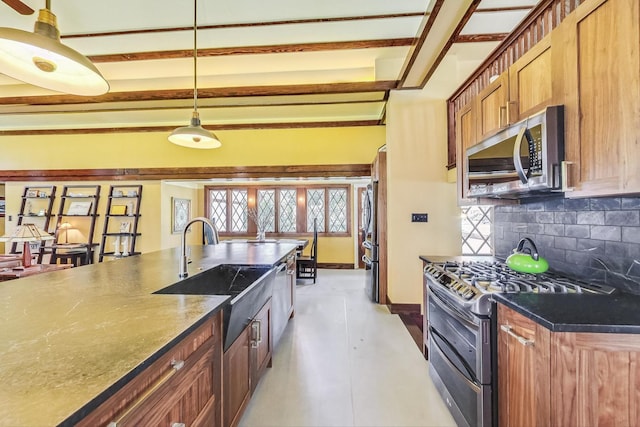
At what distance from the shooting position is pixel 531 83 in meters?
1.52

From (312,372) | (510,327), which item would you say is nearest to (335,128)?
(312,372)

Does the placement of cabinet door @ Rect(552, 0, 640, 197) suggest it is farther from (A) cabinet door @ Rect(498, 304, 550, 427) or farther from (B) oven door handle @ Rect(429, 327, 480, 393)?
(B) oven door handle @ Rect(429, 327, 480, 393)

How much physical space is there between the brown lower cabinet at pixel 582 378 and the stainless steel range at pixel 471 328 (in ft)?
0.76

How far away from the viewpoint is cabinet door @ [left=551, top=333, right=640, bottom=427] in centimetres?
96

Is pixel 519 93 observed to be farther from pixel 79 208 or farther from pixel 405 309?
pixel 79 208

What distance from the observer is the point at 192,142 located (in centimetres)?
274

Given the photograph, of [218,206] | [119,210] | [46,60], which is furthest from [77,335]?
[218,206]

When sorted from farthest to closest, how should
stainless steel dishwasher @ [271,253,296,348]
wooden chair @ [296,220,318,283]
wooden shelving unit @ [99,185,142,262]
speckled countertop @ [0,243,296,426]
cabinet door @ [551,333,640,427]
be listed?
wooden shelving unit @ [99,185,142,262] → wooden chair @ [296,220,318,283] → stainless steel dishwasher @ [271,253,296,348] → cabinet door @ [551,333,640,427] → speckled countertop @ [0,243,296,426]

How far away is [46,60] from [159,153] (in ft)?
12.9

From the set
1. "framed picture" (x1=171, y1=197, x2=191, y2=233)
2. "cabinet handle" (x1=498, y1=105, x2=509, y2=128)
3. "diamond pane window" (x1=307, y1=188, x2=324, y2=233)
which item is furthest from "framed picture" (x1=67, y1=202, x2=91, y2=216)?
"cabinet handle" (x1=498, y1=105, x2=509, y2=128)

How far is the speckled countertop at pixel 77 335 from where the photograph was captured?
0.59 m

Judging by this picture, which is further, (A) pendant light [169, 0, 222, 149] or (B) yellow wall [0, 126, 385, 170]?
(B) yellow wall [0, 126, 385, 170]

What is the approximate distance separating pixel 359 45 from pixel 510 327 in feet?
9.92

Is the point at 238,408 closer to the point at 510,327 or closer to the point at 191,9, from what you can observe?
the point at 510,327
